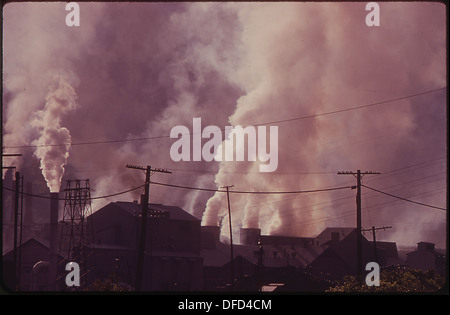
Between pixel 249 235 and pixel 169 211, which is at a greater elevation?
pixel 169 211

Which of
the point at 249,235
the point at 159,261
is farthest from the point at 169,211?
the point at 249,235

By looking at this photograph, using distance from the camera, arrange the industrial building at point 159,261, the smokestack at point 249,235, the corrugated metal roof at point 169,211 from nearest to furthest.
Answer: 1. the industrial building at point 159,261
2. the corrugated metal roof at point 169,211
3. the smokestack at point 249,235

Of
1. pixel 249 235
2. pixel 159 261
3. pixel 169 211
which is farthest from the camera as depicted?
pixel 249 235

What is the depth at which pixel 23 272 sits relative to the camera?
61.5 metres

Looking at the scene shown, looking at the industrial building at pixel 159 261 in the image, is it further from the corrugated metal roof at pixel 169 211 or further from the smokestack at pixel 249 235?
the smokestack at pixel 249 235

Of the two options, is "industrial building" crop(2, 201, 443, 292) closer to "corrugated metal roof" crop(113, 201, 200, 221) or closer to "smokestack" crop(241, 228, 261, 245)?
"corrugated metal roof" crop(113, 201, 200, 221)

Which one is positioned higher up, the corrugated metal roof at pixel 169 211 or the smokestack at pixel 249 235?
the corrugated metal roof at pixel 169 211

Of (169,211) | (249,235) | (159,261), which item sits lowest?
(159,261)

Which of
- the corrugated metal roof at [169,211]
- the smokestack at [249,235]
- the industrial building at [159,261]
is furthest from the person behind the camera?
the smokestack at [249,235]

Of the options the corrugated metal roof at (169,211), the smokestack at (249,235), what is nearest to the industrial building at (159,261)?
the corrugated metal roof at (169,211)

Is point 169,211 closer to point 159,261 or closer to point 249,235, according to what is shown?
point 159,261

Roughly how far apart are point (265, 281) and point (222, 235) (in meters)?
39.9
